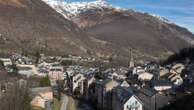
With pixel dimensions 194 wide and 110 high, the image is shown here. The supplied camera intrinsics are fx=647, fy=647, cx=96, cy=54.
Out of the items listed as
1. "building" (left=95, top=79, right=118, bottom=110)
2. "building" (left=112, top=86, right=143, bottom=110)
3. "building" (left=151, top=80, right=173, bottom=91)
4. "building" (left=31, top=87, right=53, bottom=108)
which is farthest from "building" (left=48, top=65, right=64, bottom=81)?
"building" (left=112, top=86, right=143, bottom=110)

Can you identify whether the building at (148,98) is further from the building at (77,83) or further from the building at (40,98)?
the building at (77,83)

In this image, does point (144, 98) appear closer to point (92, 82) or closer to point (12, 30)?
point (92, 82)

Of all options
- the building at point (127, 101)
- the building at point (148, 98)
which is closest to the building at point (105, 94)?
the building at point (127, 101)

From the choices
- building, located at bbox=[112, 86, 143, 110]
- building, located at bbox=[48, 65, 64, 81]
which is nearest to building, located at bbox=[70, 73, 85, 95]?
building, located at bbox=[48, 65, 64, 81]

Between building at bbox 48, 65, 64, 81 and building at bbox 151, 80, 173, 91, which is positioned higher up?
building at bbox 151, 80, 173, 91

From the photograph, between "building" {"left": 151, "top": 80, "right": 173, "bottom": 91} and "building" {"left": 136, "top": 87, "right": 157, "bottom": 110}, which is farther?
"building" {"left": 151, "top": 80, "right": 173, "bottom": 91}

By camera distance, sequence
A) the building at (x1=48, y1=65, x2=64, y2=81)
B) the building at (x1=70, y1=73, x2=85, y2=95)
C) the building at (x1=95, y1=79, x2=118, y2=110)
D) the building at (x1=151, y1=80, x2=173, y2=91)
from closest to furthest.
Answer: the building at (x1=151, y1=80, x2=173, y2=91) → the building at (x1=95, y1=79, x2=118, y2=110) → the building at (x1=70, y1=73, x2=85, y2=95) → the building at (x1=48, y1=65, x2=64, y2=81)

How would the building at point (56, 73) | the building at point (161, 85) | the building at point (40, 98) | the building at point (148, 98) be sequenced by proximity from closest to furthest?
the building at point (148, 98) → the building at point (40, 98) → the building at point (161, 85) → the building at point (56, 73)

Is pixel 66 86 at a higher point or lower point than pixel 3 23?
lower

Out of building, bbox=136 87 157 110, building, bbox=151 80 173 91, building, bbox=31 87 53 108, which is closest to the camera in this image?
building, bbox=136 87 157 110

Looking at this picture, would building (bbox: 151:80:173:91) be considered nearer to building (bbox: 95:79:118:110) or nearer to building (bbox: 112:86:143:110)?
building (bbox: 112:86:143:110)

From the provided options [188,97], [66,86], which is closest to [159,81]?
[188,97]
